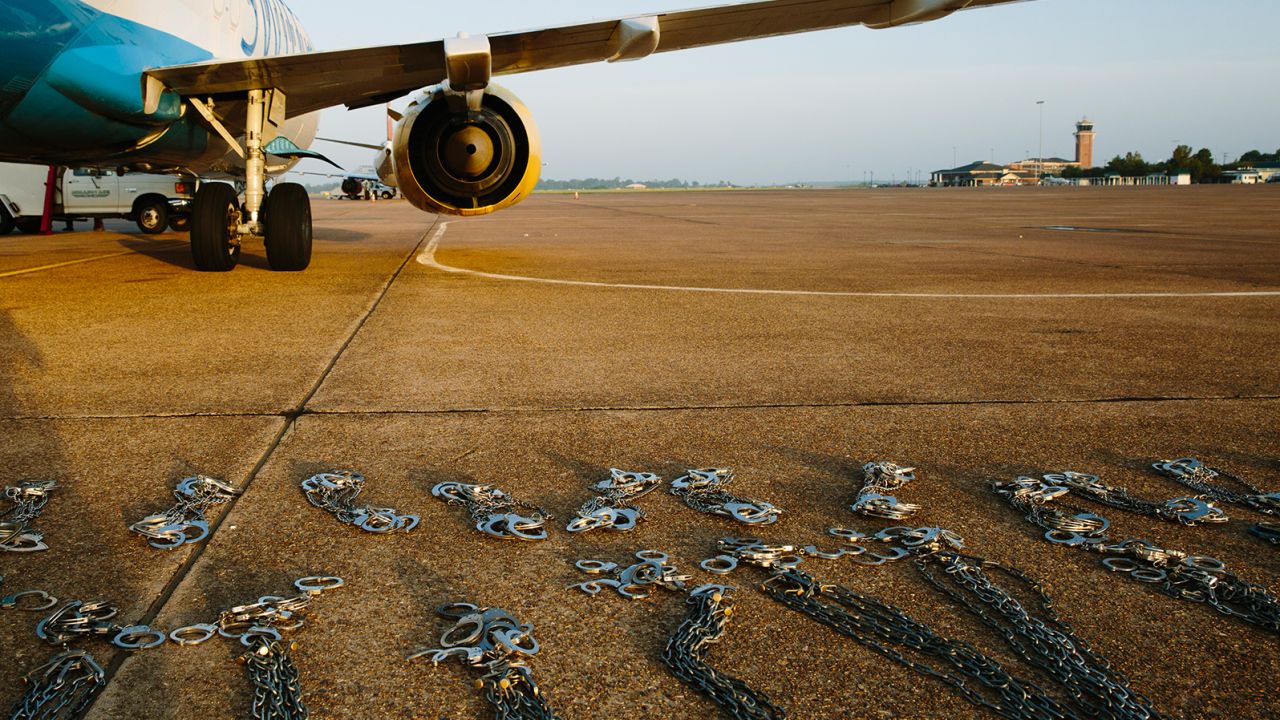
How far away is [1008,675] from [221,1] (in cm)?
1067

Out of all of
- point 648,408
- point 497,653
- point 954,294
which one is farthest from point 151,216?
point 497,653

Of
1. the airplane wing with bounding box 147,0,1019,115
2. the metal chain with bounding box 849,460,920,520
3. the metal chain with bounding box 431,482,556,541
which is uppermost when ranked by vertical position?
the airplane wing with bounding box 147,0,1019,115

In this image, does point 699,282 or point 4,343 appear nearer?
point 4,343

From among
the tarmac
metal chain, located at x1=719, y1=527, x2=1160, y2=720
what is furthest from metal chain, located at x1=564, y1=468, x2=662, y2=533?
metal chain, located at x1=719, y1=527, x2=1160, y2=720

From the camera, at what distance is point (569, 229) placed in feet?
67.7

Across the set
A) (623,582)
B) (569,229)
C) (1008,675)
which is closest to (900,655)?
(1008,675)

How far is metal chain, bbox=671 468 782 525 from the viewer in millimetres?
3016

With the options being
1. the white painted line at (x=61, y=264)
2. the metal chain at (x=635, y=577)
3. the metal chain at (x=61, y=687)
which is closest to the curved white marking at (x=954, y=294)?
the metal chain at (x=635, y=577)

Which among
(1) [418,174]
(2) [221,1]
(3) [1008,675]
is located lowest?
(3) [1008,675]

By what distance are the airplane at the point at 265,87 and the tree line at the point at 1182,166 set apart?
135 metres

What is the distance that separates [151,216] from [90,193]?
4.96 ft

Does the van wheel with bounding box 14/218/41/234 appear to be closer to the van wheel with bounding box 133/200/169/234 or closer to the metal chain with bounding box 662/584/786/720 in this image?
the van wheel with bounding box 133/200/169/234

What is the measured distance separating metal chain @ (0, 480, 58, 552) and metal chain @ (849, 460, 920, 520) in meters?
2.40

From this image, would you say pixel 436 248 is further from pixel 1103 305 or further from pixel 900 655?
pixel 900 655
